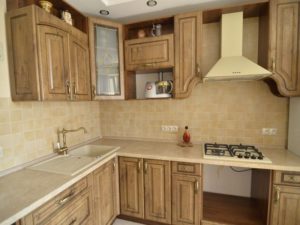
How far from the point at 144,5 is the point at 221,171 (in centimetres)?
222

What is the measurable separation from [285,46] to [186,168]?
155cm

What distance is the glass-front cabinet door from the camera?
1957 mm

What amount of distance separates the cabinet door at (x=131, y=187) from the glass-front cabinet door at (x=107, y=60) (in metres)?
0.83

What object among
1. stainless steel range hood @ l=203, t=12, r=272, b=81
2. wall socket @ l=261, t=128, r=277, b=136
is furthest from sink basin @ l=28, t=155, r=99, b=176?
wall socket @ l=261, t=128, r=277, b=136

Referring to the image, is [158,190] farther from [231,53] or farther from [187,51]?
[231,53]

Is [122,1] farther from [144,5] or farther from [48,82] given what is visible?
[48,82]

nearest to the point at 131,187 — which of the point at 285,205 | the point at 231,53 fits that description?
the point at 285,205

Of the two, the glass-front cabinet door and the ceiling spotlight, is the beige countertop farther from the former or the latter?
the ceiling spotlight

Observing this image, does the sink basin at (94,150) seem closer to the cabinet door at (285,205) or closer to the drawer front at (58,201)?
the drawer front at (58,201)

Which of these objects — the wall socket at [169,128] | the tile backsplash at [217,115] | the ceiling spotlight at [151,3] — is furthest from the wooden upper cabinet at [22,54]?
the wall socket at [169,128]

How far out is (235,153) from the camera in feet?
5.72

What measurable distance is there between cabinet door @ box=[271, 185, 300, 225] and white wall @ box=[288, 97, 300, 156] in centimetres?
45

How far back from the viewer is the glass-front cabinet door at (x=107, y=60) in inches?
77.1

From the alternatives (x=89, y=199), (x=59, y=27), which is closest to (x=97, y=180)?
(x=89, y=199)
